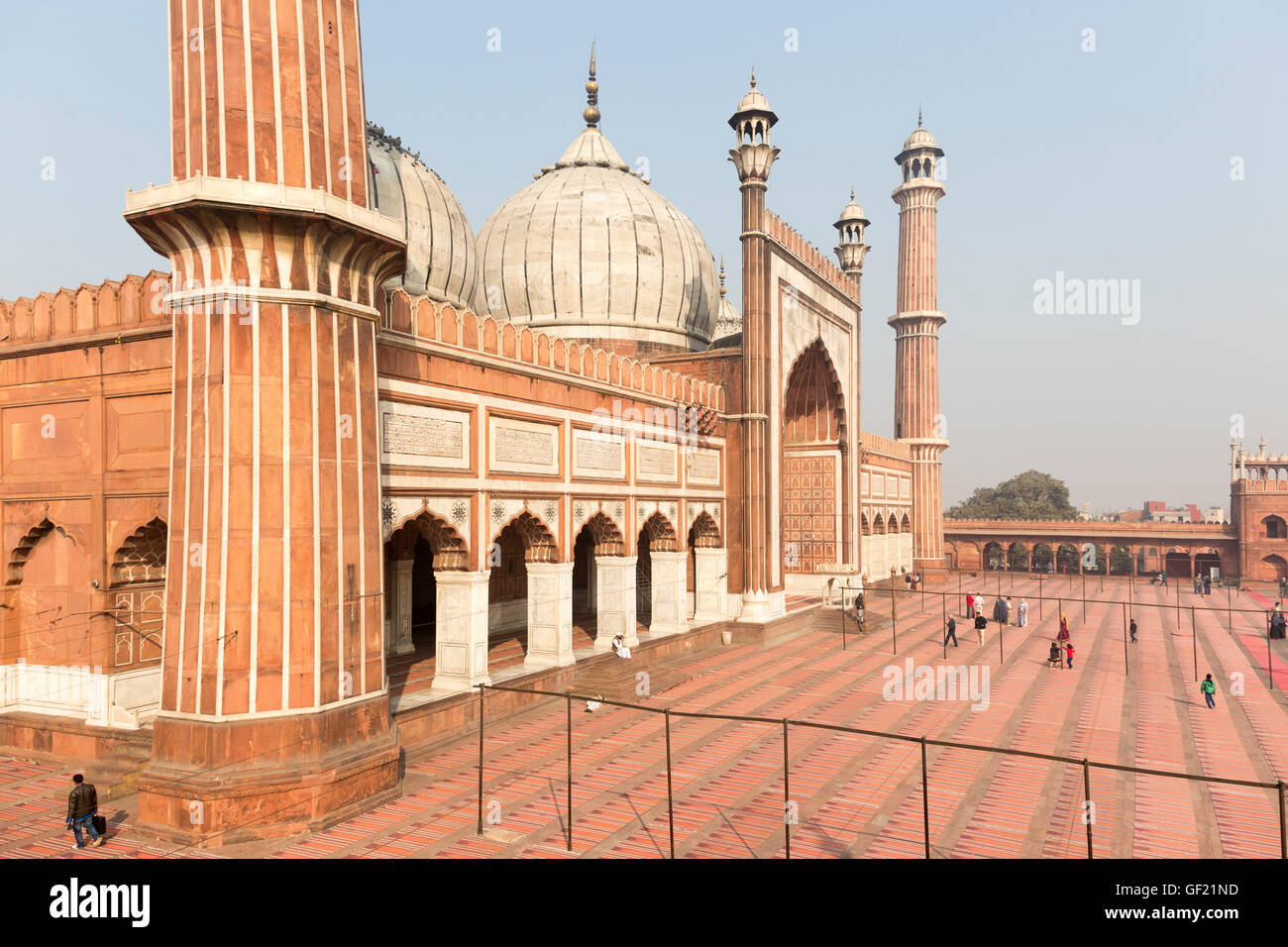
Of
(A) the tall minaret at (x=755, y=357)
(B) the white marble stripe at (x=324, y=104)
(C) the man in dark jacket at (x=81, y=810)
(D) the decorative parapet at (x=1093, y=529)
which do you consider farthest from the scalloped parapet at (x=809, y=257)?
(D) the decorative parapet at (x=1093, y=529)

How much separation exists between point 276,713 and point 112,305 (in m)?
6.93

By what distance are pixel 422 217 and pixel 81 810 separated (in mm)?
15321

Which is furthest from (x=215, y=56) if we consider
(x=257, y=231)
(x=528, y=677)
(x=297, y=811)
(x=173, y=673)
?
(x=528, y=677)

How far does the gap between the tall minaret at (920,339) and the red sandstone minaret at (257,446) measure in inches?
1664

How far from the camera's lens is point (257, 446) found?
9992mm

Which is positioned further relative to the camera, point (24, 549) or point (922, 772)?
point (24, 549)

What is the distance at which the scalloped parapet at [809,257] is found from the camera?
25609 mm

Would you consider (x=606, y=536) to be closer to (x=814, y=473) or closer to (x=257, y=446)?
(x=257, y=446)

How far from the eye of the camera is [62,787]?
37.9 ft

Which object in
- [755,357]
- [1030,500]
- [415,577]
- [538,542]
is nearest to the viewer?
[538,542]

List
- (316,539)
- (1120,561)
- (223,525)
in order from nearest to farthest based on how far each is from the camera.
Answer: (223,525) < (316,539) < (1120,561)

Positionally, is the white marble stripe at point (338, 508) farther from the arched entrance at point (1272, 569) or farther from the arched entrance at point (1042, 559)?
the arched entrance at point (1042, 559)

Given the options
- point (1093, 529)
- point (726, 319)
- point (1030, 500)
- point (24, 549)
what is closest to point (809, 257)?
point (726, 319)

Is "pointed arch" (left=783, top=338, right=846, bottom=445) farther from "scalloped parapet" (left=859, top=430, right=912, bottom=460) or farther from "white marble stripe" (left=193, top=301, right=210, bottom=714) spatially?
"white marble stripe" (left=193, top=301, right=210, bottom=714)
